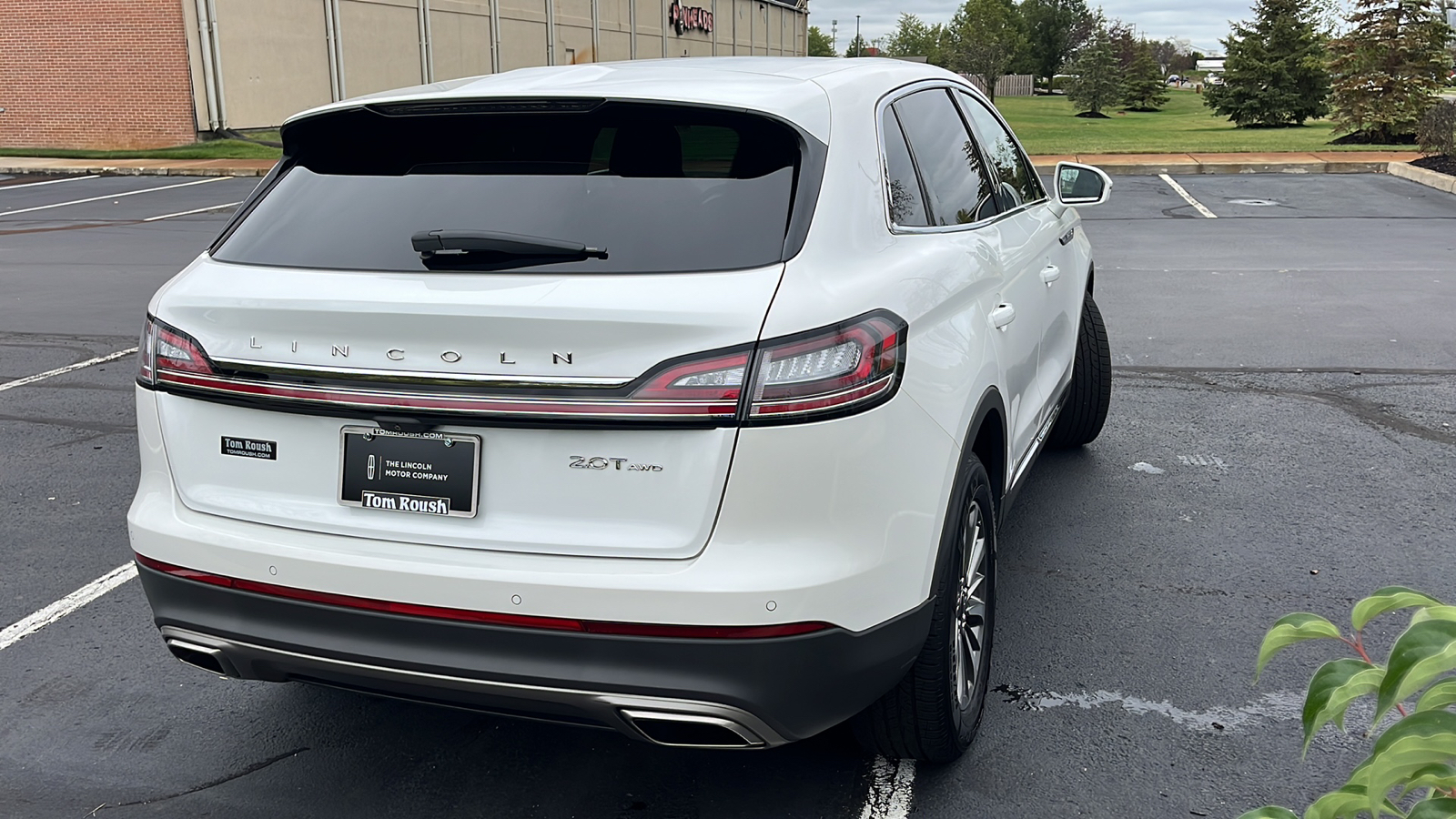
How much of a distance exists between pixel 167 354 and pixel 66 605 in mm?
1973

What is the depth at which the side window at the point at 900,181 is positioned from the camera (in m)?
3.08

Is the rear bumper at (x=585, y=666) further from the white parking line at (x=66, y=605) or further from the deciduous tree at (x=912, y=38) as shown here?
the deciduous tree at (x=912, y=38)

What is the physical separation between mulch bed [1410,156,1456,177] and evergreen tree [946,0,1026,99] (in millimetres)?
47910

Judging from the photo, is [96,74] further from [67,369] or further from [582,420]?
[582,420]

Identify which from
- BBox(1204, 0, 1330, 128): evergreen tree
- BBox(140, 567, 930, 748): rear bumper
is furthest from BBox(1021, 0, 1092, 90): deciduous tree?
BBox(140, 567, 930, 748): rear bumper

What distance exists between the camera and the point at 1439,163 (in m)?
19.7

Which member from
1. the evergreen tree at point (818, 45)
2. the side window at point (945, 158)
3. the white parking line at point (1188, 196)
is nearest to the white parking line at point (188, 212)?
the white parking line at point (1188, 196)

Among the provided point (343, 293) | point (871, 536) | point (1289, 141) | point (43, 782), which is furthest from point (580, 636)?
point (1289, 141)

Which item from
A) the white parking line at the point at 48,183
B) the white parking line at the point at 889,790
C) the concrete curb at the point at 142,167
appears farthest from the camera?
A: the concrete curb at the point at 142,167

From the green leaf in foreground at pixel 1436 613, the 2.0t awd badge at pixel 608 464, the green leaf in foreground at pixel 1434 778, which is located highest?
the green leaf in foreground at pixel 1436 613

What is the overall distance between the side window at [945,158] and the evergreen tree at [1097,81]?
48346mm

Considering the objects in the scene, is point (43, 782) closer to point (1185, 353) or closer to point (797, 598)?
point (797, 598)

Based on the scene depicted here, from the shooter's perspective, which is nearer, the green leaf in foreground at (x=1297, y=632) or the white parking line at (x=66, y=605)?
the green leaf in foreground at (x=1297, y=632)

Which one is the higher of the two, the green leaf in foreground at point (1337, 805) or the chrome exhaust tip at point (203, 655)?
the green leaf in foreground at point (1337, 805)
